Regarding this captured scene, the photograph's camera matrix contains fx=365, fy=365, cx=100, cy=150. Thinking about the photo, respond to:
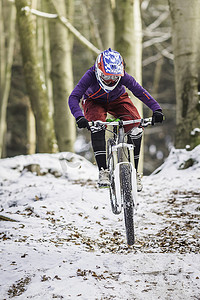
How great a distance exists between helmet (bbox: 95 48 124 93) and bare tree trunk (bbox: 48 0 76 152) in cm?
727

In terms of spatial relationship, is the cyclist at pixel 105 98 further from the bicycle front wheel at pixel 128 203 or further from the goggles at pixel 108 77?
the bicycle front wheel at pixel 128 203

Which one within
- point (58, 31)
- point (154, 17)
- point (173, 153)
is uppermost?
point (154, 17)

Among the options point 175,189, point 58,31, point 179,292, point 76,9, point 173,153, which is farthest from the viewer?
point 76,9

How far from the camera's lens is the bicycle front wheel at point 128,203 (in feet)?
12.9

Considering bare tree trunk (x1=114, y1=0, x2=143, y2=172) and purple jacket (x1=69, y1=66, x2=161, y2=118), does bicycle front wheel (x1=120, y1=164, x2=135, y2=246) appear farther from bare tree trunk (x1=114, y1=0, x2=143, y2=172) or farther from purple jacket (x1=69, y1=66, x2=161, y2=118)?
bare tree trunk (x1=114, y1=0, x2=143, y2=172)

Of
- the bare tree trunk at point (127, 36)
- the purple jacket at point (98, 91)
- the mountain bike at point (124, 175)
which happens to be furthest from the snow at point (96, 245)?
the bare tree trunk at point (127, 36)

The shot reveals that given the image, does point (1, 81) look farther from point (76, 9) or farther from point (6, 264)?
point (6, 264)

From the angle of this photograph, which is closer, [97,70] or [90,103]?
[97,70]

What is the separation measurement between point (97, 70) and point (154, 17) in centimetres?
2120

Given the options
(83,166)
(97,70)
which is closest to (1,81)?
(83,166)

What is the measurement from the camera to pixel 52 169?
9.06 meters

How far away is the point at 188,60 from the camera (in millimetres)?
8133

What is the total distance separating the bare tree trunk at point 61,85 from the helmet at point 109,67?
727cm

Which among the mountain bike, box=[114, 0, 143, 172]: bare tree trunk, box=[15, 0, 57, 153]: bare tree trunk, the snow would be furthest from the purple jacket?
box=[15, 0, 57, 153]: bare tree trunk
